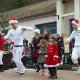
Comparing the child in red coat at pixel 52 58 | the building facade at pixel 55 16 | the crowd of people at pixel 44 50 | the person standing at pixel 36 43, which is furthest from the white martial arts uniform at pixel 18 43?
the building facade at pixel 55 16

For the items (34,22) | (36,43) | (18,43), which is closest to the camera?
(18,43)

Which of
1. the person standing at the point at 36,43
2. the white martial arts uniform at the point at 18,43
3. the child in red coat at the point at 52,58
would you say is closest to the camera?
the child in red coat at the point at 52,58

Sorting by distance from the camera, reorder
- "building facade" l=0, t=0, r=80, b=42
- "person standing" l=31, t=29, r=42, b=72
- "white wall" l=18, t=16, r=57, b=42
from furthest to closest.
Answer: "white wall" l=18, t=16, r=57, b=42, "building facade" l=0, t=0, r=80, b=42, "person standing" l=31, t=29, r=42, b=72

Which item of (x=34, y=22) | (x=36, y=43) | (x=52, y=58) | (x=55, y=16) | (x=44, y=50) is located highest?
(x=55, y=16)

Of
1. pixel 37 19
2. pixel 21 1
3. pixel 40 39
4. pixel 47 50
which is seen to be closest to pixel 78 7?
pixel 37 19

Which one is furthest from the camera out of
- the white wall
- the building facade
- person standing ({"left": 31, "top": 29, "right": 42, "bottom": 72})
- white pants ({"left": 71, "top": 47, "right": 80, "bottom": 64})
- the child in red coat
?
the white wall

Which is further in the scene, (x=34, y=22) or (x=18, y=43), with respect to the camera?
(x=34, y=22)

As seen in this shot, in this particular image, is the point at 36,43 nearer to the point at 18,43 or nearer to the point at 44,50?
the point at 44,50

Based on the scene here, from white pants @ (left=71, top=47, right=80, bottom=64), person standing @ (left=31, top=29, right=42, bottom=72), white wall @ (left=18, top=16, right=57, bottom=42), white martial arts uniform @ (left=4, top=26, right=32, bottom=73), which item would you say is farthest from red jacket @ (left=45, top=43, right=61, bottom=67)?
white wall @ (left=18, top=16, right=57, bottom=42)

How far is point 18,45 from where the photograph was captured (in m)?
13.6

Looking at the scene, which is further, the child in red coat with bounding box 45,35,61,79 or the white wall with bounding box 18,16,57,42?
the white wall with bounding box 18,16,57,42

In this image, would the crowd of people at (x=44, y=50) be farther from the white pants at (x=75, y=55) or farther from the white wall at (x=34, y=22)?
the white wall at (x=34, y=22)

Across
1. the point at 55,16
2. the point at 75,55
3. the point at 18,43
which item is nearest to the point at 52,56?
the point at 75,55

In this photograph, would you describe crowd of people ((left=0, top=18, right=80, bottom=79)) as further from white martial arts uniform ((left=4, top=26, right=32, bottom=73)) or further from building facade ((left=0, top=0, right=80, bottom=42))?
building facade ((left=0, top=0, right=80, bottom=42))
